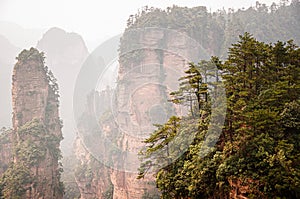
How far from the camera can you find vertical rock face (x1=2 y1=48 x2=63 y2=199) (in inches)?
845

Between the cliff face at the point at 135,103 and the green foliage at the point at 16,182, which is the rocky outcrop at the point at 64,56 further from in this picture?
the green foliage at the point at 16,182

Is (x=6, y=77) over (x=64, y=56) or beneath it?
beneath

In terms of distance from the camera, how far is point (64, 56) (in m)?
83.6

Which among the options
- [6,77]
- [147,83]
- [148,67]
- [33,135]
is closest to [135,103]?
[147,83]

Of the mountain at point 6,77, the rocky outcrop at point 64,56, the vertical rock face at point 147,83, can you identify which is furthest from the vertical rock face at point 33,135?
the rocky outcrop at point 64,56

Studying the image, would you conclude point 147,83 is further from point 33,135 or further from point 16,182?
point 16,182

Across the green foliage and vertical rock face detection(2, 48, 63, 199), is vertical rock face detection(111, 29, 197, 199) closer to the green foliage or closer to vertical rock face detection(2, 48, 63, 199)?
vertical rock face detection(2, 48, 63, 199)

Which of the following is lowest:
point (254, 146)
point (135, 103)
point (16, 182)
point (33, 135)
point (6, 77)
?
point (16, 182)

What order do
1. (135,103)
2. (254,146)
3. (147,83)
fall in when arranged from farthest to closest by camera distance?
(147,83)
(135,103)
(254,146)

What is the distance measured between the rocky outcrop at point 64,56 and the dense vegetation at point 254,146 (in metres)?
72.9

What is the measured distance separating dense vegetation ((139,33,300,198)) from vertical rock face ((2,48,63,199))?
15.3 m

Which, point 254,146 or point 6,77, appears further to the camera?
point 6,77

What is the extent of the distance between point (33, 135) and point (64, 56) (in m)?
63.5

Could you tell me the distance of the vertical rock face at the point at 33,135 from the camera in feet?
70.4
